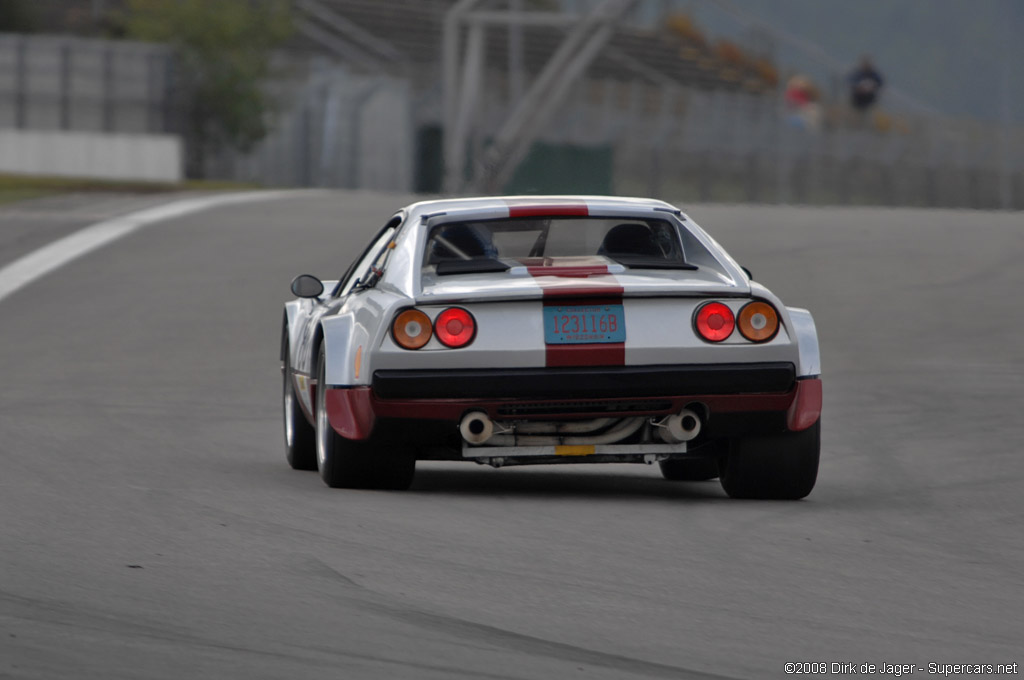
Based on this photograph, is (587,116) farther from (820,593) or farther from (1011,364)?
(820,593)

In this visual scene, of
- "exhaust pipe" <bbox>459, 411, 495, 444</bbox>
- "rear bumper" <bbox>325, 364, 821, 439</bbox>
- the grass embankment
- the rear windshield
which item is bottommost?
the grass embankment

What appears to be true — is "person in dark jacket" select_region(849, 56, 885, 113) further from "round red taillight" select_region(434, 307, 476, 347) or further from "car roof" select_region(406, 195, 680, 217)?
"round red taillight" select_region(434, 307, 476, 347)

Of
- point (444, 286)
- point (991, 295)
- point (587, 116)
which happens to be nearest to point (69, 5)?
point (587, 116)

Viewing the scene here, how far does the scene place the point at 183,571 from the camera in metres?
5.91

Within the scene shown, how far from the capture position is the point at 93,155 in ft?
143

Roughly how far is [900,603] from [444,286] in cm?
259

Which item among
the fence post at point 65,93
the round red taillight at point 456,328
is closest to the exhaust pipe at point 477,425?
the round red taillight at point 456,328

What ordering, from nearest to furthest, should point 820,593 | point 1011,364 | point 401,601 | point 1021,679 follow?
1. point 1021,679
2. point 401,601
3. point 820,593
4. point 1011,364

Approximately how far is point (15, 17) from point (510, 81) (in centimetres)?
1540

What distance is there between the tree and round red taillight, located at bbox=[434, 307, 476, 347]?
42.0 metres

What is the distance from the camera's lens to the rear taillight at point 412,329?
7.54 meters

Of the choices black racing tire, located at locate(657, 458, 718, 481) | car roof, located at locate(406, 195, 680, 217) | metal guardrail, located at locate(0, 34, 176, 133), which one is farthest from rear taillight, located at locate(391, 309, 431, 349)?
metal guardrail, located at locate(0, 34, 176, 133)

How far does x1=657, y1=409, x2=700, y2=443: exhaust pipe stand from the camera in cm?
761

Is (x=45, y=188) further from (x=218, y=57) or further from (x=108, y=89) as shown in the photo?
(x=218, y=57)
